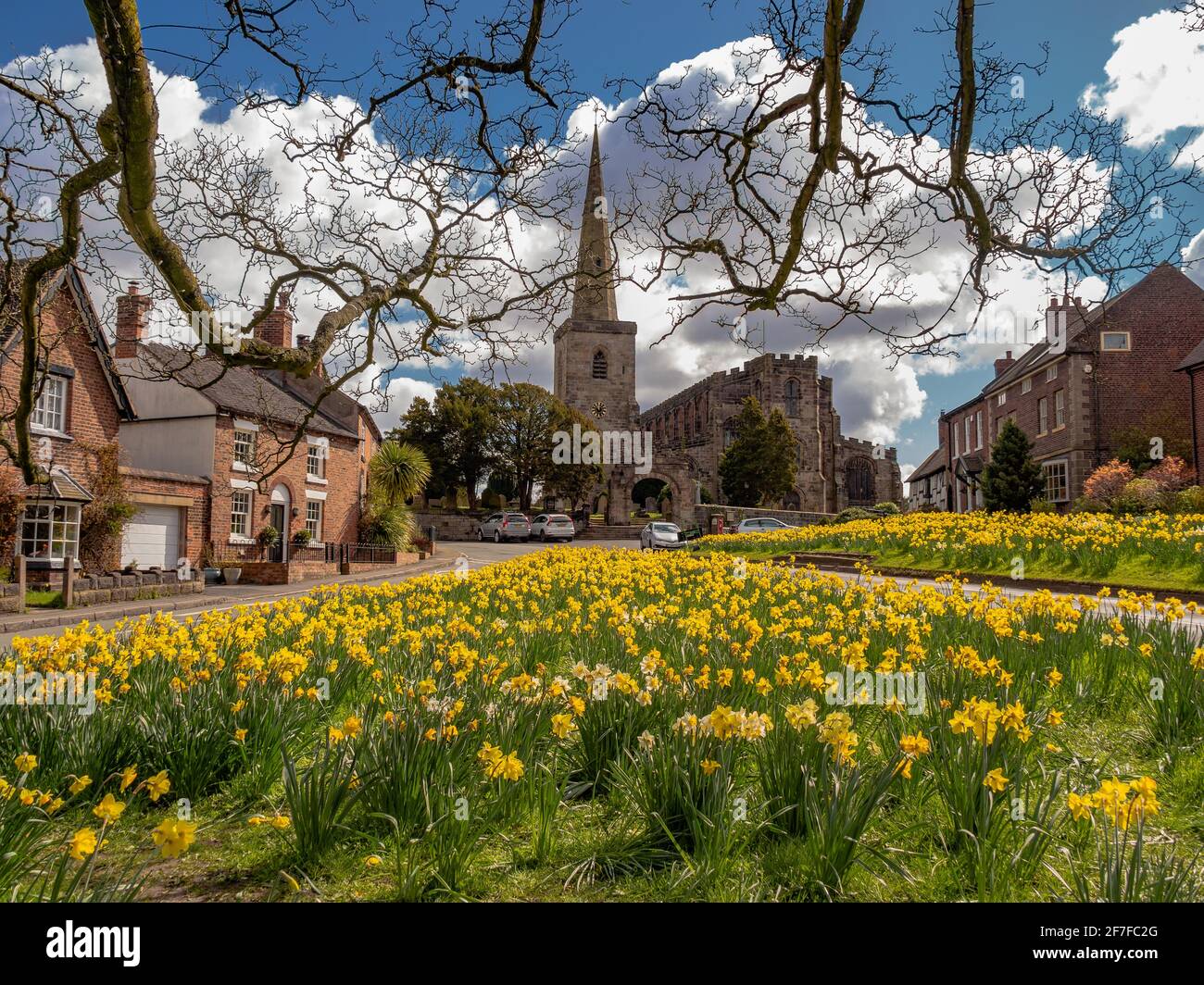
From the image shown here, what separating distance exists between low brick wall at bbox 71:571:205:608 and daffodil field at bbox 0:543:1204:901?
14711 millimetres

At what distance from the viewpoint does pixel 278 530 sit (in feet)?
100

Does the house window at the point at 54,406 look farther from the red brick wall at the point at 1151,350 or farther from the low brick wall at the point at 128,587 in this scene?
the red brick wall at the point at 1151,350

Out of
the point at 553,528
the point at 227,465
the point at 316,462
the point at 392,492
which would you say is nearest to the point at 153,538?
the point at 227,465

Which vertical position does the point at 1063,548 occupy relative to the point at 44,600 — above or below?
above

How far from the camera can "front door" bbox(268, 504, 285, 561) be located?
30031mm

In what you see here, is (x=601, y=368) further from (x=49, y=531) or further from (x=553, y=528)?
(x=49, y=531)

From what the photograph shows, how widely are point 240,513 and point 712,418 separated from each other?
4671cm

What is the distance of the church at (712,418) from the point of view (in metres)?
62.8

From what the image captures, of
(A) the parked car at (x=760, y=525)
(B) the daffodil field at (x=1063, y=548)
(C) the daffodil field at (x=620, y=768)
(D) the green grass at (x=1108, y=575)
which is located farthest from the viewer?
(A) the parked car at (x=760, y=525)

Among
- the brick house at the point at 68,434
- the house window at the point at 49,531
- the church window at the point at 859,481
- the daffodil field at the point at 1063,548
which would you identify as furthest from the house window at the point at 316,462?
the church window at the point at 859,481

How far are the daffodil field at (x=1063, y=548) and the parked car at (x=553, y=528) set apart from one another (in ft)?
89.5

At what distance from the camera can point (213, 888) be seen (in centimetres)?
288
